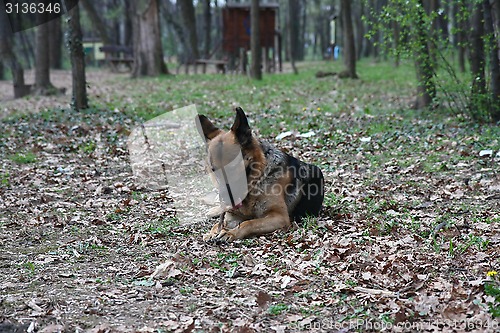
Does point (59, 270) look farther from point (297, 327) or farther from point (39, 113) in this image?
point (39, 113)

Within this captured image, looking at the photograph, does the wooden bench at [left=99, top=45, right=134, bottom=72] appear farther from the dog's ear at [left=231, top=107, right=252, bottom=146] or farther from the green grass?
the green grass

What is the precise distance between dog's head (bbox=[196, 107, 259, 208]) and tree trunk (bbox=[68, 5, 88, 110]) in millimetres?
10189

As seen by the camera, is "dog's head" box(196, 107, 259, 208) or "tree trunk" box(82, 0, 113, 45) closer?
"dog's head" box(196, 107, 259, 208)

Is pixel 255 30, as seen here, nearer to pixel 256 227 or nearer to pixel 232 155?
pixel 256 227

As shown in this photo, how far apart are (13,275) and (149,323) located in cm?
183

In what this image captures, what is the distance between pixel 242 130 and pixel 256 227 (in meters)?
1.08

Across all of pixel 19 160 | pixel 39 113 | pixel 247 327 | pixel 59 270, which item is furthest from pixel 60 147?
pixel 247 327

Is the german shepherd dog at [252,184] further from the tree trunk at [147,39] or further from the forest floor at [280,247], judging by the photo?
the tree trunk at [147,39]

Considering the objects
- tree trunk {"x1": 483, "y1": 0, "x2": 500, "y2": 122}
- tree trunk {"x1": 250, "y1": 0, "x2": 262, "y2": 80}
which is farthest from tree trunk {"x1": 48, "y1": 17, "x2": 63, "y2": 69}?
tree trunk {"x1": 483, "y1": 0, "x2": 500, "y2": 122}

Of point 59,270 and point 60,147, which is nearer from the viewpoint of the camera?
point 59,270

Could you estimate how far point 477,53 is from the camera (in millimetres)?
11969

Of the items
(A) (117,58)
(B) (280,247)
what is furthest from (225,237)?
(A) (117,58)

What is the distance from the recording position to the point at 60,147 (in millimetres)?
11859

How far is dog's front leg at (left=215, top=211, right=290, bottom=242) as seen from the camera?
19.9 ft
